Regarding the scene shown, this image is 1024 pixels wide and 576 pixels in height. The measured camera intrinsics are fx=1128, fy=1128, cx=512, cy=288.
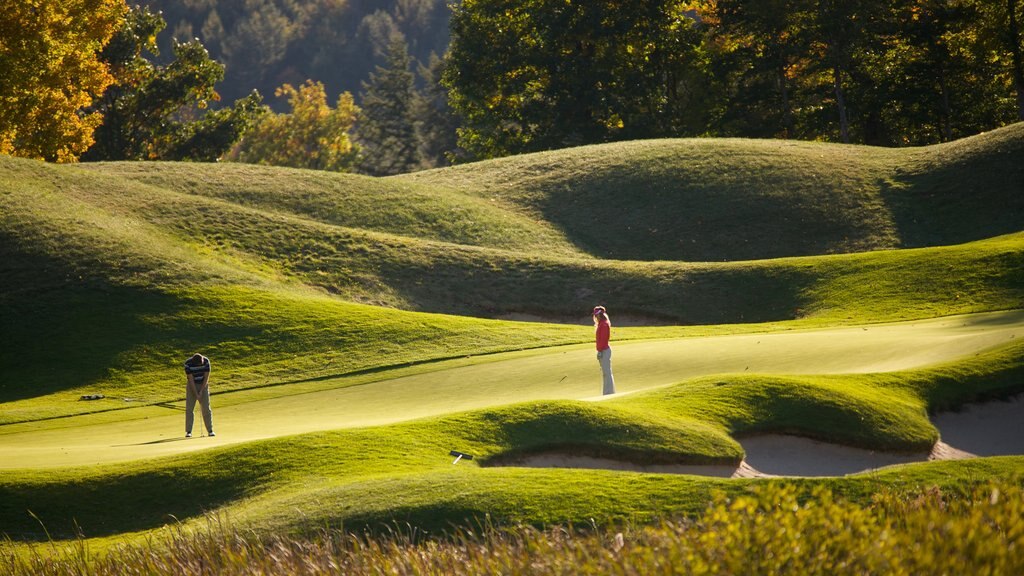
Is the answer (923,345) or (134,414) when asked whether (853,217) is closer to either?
(923,345)

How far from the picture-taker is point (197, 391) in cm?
2389

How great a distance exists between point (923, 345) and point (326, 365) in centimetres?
1598

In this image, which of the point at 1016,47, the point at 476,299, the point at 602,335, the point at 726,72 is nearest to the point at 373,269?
the point at 476,299

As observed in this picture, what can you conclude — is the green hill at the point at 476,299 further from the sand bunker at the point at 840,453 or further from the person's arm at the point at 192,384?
the person's arm at the point at 192,384

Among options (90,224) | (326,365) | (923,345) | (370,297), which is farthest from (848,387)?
(90,224)

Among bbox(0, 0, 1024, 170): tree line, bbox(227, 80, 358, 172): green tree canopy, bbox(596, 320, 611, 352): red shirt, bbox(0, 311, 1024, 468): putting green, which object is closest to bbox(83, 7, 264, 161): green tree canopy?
bbox(0, 0, 1024, 170): tree line

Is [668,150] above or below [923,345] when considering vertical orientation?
above

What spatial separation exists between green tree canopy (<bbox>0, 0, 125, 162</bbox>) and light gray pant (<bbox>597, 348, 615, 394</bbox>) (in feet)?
123

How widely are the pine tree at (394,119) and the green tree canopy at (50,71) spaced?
45791mm

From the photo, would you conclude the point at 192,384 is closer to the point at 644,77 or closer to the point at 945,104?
the point at 945,104

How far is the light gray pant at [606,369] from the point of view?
930 inches

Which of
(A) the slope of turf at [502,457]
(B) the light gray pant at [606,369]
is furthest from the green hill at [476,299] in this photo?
(B) the light gray pant at [606,369]

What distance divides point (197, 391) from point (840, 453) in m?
13.2

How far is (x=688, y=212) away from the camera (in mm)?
51938
